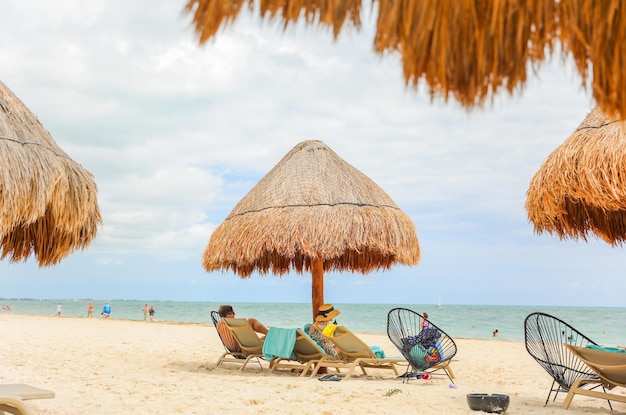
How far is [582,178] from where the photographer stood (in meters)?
5.20

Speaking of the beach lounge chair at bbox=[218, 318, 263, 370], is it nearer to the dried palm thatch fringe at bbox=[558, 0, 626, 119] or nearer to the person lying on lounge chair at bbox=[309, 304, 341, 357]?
the person lying on lounge chair at bbox=[309, 304, 341, 357]

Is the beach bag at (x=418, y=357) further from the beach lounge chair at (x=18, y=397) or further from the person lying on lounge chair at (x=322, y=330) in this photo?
the beach lounge chair at (x=18, y=397)

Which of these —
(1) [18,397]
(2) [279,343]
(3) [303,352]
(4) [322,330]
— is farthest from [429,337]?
(1) [18,397]

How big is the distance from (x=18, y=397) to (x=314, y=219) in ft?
14.0

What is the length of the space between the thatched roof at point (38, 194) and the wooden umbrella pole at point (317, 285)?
3.44 m

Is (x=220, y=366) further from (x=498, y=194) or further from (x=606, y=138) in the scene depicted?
(x=498, y=194)

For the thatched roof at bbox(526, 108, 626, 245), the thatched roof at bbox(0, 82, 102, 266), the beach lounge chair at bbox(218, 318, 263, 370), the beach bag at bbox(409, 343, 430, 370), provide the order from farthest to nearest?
the beach lounge chair at bbox(218, 318, 263, 370) < the beach bag at bbox(409, 343, 430, 370) < the thatched roof at bbox(526, 108, 626, 245) < the thatched roof at bbox(0, 82, 102, 266)

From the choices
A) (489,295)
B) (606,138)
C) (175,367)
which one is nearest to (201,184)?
(175,367)

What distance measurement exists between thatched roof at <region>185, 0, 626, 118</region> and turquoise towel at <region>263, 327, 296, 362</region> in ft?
18.0

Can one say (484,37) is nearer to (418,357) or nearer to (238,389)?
(238,389)

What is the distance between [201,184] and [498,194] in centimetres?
1011

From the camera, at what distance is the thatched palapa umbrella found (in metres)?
7.26

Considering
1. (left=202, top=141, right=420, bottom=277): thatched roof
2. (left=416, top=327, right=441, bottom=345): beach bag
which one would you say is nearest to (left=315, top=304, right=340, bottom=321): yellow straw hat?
(left=202, top=141, right=420, bottom=277): thatched roof

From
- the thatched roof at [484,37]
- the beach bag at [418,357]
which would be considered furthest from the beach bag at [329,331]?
the thatched roof at [484,37]
